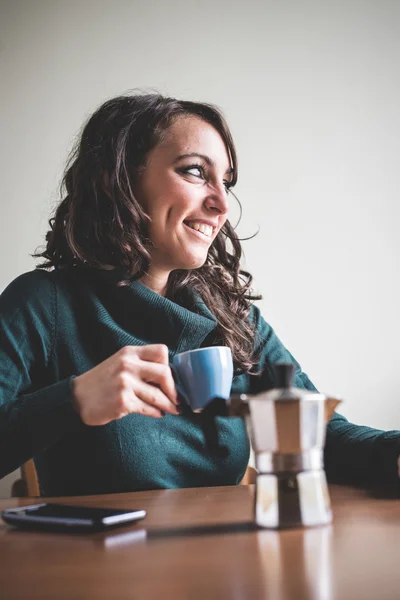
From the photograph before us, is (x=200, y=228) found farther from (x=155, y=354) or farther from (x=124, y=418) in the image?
(x=155, y=354)

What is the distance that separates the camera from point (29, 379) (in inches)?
52.7

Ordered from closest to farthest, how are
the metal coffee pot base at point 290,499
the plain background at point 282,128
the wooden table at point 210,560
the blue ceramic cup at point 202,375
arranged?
the wooden table at point 210,560 → the metal coffee pot base at point 290,499 → the blue ceramic cup at point 202,375 → the plain background at point 282,128

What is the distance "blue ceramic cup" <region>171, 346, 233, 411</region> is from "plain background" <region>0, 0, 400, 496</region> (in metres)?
1.40

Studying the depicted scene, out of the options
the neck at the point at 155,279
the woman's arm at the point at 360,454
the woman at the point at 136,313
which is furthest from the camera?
the neck at the point at 155,279

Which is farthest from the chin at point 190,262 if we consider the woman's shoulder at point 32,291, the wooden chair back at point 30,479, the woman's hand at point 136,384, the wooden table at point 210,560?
the wooden chair back at point 30,479

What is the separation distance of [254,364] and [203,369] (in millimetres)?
685

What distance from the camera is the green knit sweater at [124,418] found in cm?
128

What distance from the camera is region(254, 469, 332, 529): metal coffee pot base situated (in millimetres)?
763

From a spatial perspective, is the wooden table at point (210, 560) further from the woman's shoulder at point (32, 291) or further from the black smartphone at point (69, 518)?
the woman's shoulder at point (32, 291)

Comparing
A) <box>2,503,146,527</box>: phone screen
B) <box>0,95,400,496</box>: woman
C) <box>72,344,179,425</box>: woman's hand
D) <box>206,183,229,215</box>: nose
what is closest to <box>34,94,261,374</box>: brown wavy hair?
<box>0,95,400,496</box>: woman

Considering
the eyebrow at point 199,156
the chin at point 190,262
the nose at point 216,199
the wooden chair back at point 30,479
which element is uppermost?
the eyebrow at point 199,156

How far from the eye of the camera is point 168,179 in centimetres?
150

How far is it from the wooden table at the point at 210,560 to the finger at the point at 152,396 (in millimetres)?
143

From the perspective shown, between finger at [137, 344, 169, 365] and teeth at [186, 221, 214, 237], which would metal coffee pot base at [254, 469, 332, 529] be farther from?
teeth at [186, 221, 214, 237]
